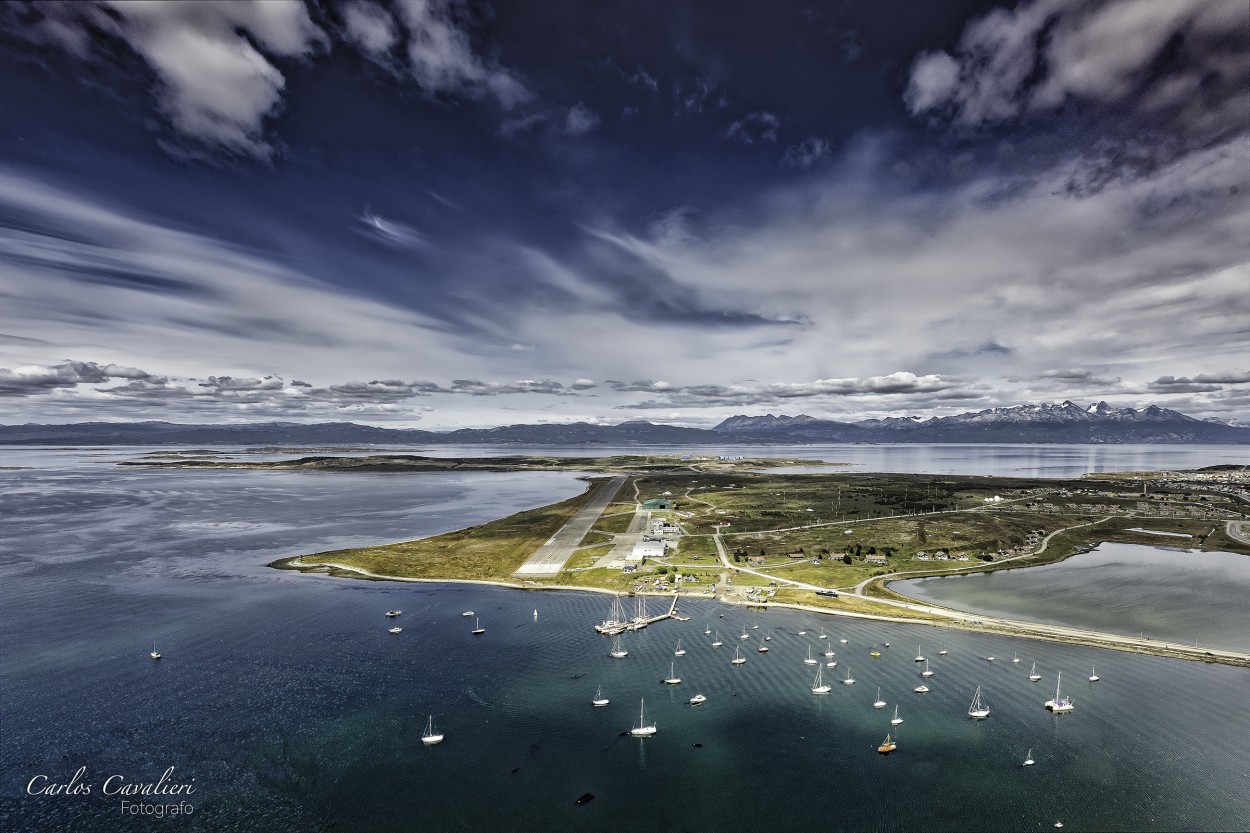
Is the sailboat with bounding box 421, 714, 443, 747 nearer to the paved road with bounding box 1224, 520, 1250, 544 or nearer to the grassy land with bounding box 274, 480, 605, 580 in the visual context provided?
the grassy land with bounding box 274, 480, 605, 580

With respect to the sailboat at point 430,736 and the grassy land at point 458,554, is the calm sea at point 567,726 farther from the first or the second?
the grassy land at point 458,554

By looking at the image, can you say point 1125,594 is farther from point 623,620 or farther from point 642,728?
point 642,728

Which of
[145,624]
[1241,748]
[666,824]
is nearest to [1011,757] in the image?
[1241,748]

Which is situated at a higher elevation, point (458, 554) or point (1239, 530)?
point (1239, 530)

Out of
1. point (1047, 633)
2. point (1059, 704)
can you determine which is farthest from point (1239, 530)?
point (1059, 704)
